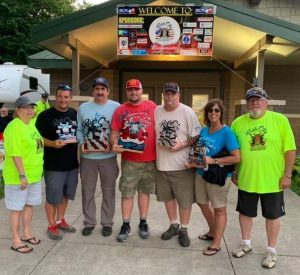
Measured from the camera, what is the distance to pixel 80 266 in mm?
3846

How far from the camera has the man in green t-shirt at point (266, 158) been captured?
3.77 m

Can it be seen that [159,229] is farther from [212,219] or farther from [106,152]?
[106,152]

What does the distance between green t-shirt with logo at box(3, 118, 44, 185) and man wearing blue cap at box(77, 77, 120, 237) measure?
1.87 ft

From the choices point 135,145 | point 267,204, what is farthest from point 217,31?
point 267,204

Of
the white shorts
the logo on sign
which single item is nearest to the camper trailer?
the logo on sign

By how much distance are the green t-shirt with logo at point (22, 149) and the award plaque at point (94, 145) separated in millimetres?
538

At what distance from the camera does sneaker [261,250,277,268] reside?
386 centimetres

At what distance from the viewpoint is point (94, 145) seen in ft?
14.6

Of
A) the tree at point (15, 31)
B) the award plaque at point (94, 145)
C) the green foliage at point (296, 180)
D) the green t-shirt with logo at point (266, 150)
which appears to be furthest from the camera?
the tree at point (15, 31)

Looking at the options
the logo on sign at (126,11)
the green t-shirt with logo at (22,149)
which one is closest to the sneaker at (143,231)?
the green t-shirt with logo at (22,149)

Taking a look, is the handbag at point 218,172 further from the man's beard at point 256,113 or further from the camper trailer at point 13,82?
the camper trailer at point 13,82

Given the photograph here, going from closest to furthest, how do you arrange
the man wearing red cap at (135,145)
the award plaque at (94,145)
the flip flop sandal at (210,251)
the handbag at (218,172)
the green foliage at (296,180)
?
the handbag at (218,172) → the flip flop sandal at (210,251) → the man wearing red cap at (135,145) → the award plaque at (94,145) → the green foliage at (296,180)

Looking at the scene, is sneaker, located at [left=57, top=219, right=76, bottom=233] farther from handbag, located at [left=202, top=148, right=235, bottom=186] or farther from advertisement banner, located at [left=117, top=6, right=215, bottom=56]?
advertisement banner, located at [left=117, top=6, right=215, bottom=56]

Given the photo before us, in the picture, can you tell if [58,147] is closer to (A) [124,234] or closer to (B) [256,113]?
(A) [124,234]
